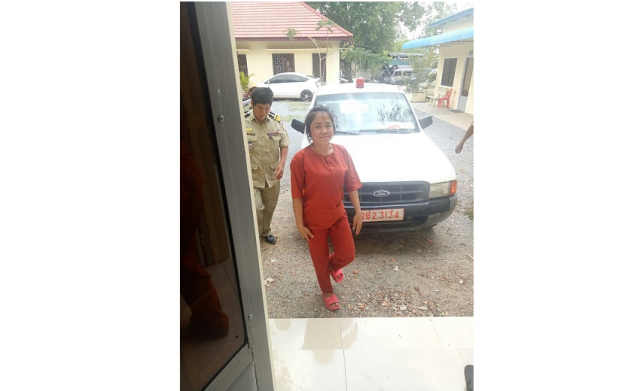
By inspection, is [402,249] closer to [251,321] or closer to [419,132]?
[419,132]

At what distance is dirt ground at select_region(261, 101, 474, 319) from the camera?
2520 millimetres

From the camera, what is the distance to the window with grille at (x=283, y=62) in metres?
3.87

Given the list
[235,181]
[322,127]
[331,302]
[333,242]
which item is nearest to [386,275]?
[331,302]

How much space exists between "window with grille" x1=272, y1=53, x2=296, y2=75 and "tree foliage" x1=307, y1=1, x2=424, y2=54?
1275 millimetres

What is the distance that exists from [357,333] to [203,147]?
5.87ft

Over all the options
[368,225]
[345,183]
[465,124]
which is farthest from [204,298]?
[465,124]

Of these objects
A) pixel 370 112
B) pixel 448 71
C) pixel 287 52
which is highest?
pixel 287 52

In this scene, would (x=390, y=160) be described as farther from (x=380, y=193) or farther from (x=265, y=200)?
(x=265, y=200)

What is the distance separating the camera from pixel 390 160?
3033 mm

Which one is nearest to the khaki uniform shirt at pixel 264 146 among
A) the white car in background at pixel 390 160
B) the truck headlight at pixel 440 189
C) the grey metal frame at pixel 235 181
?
the white car in background at pixel 390 160

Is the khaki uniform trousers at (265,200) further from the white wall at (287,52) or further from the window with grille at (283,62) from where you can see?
the window with grille at (283,62)

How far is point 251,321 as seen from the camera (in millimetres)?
1186

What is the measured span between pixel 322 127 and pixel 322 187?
0.39m

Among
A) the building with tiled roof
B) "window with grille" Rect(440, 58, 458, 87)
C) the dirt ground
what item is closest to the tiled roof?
the building with tiled roof
